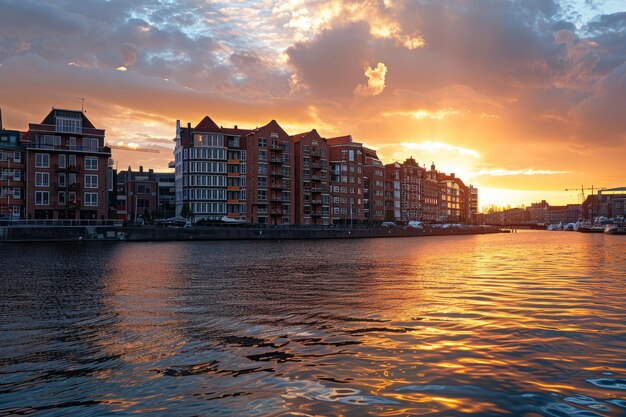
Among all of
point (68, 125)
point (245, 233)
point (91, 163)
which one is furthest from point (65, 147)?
point (245, 233)

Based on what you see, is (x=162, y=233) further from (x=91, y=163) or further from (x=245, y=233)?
(x=91, y=163)

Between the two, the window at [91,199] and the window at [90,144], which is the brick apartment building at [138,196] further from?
the window at [90,144]

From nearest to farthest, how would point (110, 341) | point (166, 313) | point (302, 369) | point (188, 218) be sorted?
1. point (302, 369)
2. point (110, 341)
3. point (166, 313)
4. point (188, 218)

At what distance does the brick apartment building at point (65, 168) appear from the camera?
100 metres

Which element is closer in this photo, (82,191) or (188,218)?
(82,191)

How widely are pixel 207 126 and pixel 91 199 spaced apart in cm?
3544

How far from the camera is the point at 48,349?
15.3 metres

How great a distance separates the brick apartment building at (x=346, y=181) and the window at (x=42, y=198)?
78.4 metres

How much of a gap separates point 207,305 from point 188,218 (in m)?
100

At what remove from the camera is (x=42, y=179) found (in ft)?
331

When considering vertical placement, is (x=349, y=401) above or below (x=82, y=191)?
below

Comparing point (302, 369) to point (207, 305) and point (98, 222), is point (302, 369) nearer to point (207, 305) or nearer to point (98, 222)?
point (207, 305)

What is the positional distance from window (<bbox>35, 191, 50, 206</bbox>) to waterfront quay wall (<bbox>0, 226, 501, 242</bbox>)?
13254 mm

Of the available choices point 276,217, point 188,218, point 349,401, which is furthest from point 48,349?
point 276,217
